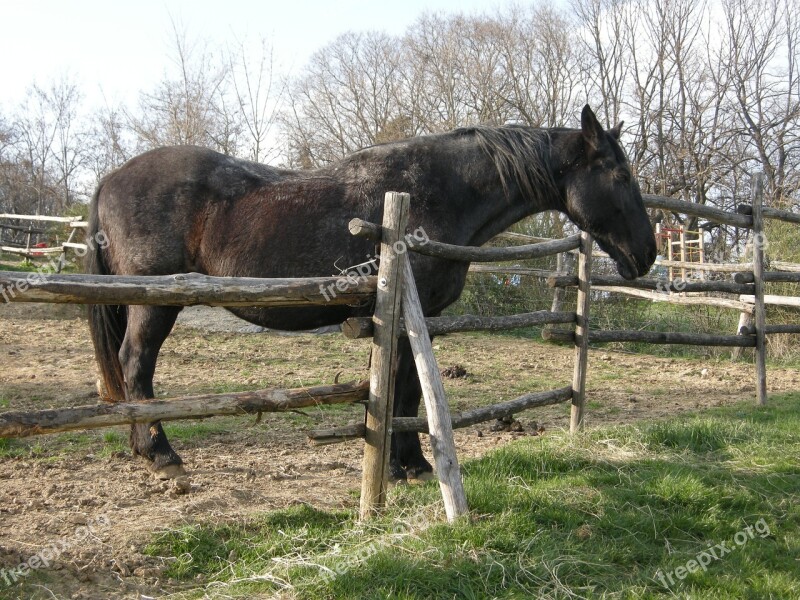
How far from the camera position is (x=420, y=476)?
163 inches

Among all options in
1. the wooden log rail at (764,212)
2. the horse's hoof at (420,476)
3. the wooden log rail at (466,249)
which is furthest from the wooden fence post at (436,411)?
the wooden log rail at (764,212)

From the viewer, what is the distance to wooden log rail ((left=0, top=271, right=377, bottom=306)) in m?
2.40

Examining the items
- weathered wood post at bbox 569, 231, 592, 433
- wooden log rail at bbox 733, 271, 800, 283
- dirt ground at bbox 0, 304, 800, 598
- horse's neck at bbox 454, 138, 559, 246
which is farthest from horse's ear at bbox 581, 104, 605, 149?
wooden log rail at bbox 733, 271, 800, 283

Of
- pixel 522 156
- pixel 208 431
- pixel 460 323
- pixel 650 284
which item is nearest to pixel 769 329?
pixel 650 284

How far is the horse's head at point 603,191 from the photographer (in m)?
4.82

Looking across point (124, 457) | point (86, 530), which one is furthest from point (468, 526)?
point (124, 457)

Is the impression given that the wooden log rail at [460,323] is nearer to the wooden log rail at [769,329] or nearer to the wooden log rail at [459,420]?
the wooden log rail at [459,420]

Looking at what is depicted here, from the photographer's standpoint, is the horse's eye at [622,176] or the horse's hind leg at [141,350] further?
the horse's eye at [622,176]

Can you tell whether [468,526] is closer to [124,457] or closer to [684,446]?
[684,446]

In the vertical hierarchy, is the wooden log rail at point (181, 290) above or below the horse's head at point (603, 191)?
below

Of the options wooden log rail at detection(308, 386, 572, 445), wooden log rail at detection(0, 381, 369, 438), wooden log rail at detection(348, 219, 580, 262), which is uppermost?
wooden log rail at detection(348, 219, 580, 262)

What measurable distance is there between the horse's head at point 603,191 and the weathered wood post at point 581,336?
13.5 inches

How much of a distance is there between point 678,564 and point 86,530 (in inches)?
110

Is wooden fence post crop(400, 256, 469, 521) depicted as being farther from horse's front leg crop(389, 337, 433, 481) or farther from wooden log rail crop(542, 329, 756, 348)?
wooden log rail crop(542, 329, 756, 348)
